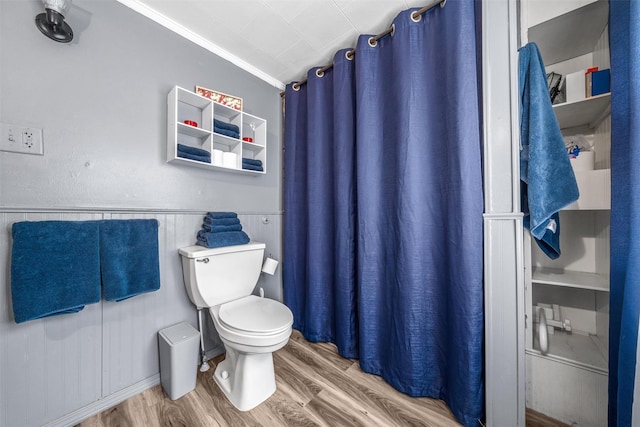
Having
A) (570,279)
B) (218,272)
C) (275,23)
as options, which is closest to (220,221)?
(218,272)

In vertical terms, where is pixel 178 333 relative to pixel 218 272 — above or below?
below

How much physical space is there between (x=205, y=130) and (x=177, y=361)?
4.31 feet

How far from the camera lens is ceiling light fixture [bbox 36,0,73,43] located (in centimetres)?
91

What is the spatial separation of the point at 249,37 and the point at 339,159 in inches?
40.1

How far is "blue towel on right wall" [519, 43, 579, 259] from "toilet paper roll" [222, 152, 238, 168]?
160 cm

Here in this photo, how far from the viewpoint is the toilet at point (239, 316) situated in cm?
109

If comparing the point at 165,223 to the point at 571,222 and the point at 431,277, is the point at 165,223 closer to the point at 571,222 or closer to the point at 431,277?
the point at 431,277

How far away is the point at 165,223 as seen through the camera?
1.31m

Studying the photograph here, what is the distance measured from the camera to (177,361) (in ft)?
3.76

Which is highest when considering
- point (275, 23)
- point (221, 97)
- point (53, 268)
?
point (275, 23)

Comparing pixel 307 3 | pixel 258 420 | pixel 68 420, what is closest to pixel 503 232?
pixel 258 420

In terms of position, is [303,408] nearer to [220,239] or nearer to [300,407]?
[300,407]

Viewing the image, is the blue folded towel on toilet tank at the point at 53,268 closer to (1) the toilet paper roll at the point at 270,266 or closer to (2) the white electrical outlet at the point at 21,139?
(2) the white electrical outlet at the point at 21,139

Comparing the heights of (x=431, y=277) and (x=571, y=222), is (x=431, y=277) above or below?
below
